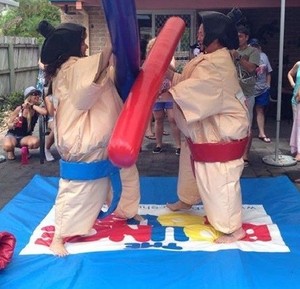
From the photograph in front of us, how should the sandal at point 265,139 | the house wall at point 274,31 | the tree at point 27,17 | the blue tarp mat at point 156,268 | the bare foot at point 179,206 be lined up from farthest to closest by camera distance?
the tree at point 27,17, the house wall at point 274,31, the sandal at point 265,139, the bare foot at point 179,206, the blue tarp mat at point 156,268

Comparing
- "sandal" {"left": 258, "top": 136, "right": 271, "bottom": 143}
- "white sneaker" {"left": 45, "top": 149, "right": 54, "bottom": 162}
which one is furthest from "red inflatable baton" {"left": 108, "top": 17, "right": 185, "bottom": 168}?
"sandal" {"left": 258, "top": 136, "right": 271, "bottom": 143}

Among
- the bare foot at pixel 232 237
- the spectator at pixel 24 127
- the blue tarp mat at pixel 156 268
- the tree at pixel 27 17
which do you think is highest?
the tree at pixel 27 17

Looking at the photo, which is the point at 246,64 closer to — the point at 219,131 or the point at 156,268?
the point at 219,131

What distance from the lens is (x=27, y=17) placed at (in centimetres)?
2044

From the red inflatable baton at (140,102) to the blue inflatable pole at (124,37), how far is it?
9cm

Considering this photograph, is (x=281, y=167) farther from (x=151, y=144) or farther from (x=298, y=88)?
(x=151, y=144)

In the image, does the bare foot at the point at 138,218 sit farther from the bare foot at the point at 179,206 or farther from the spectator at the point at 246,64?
the spectator at the point at 246,64

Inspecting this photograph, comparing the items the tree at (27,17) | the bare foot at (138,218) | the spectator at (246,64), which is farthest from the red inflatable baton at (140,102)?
the tree at (27,17)

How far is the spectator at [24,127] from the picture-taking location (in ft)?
20.6

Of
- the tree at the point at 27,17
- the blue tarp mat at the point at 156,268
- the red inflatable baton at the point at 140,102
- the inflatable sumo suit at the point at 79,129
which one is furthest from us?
the tree at the point at 27,17

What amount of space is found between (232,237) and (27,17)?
18.7m

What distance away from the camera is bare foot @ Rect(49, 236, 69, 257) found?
3.25m

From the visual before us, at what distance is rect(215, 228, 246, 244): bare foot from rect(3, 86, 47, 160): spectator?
3454 mm

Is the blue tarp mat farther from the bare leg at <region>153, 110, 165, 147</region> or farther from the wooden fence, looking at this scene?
the wooden fence
